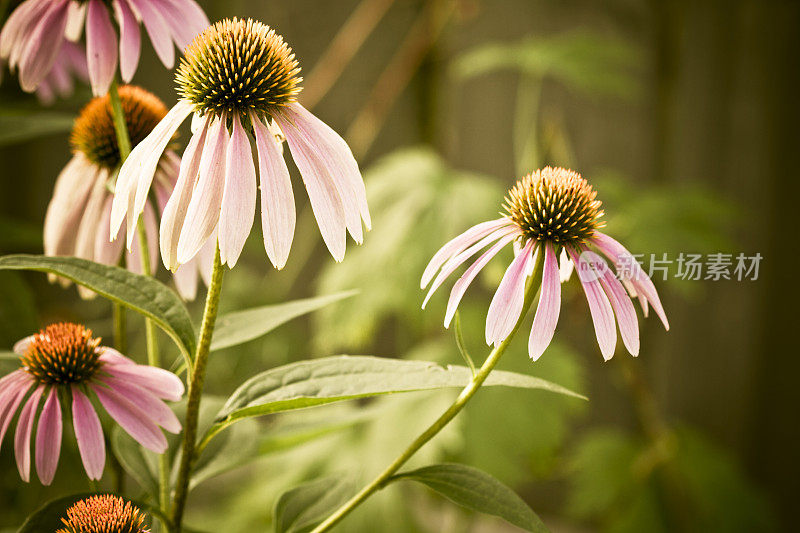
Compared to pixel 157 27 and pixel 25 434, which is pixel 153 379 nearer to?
pixel 25 434

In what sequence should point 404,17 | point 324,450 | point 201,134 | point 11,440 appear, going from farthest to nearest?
point 404,17 < point 324,450 < point 11,440 < point 201,134

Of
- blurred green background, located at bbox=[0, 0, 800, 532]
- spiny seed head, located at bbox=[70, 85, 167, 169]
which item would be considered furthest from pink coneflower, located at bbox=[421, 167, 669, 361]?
blurred green background, located at bbox=[0, 0, 800, 532]

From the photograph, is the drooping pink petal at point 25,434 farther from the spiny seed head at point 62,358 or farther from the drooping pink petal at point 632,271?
the drooping pink petal at point 632,271

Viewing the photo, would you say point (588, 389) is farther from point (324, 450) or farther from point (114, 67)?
point (114, 67)

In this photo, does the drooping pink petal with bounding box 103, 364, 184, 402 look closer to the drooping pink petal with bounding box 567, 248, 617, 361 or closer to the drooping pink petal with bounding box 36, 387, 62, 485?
the drooping pink petal with bounding box 36, 387, 62, 485

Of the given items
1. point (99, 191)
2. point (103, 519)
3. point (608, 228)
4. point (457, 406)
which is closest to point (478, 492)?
point (457, 406)

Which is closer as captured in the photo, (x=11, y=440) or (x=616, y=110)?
(x=11, y=440)

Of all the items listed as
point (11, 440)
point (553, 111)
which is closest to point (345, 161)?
point (11, 440)
